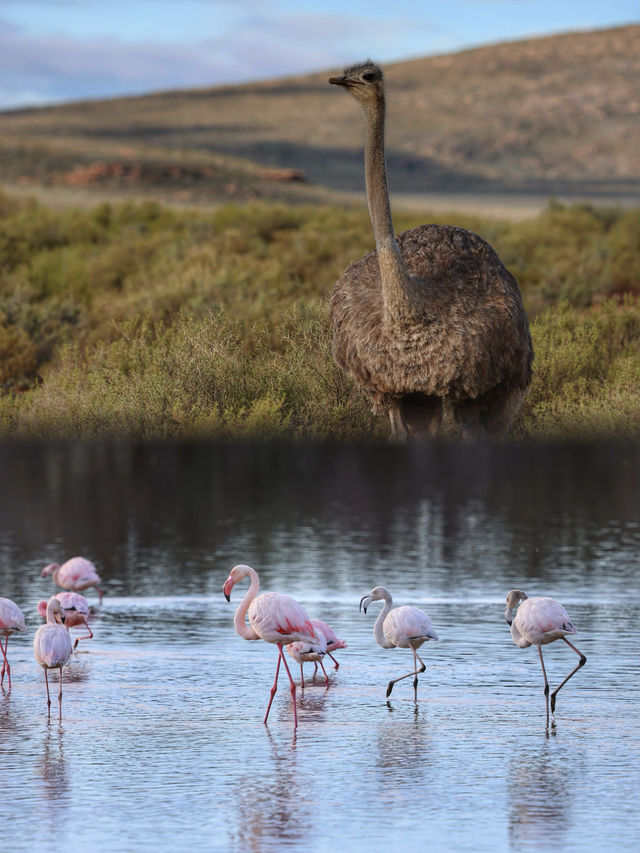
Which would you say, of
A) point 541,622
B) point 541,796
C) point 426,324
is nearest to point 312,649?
point 541,622

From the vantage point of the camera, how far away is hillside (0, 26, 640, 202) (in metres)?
90.2

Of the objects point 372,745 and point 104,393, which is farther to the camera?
point 104,393

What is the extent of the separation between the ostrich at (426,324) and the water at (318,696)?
64.7 inches

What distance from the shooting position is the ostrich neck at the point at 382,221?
11.9 metres

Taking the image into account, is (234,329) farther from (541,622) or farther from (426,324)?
(541,622)

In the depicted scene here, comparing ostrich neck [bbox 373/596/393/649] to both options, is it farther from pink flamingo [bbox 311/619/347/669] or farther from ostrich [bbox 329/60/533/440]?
ostrich [bbox 329/60/533/440]

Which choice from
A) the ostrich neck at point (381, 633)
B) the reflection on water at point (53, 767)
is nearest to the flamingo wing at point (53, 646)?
the reflection on water at point (53, 767)

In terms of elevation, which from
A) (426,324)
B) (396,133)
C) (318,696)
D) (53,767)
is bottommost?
(318,696)

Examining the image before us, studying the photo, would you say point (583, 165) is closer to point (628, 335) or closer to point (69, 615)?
point (628, 335)

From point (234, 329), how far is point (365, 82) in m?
3.89

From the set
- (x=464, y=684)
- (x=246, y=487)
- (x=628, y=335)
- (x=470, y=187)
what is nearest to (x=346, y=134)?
(x=470, y=187)

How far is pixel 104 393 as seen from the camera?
14.8 m

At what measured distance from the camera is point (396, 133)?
352ft

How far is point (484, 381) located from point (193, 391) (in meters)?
3.38
